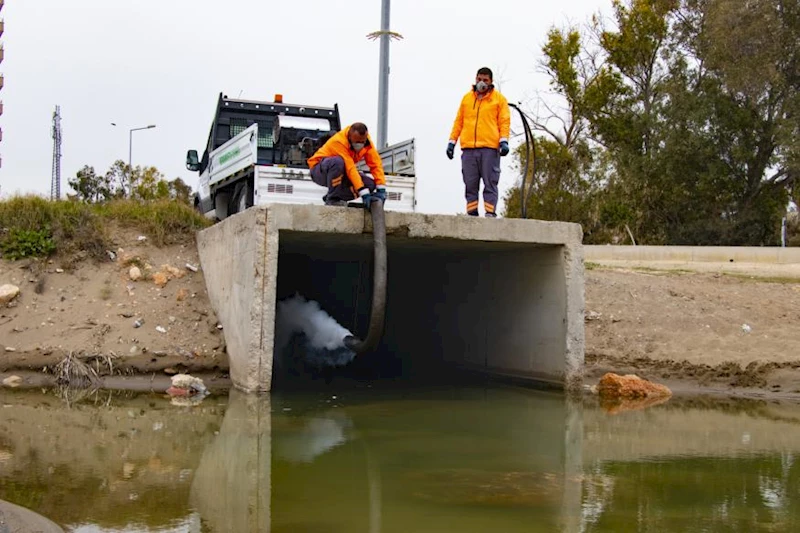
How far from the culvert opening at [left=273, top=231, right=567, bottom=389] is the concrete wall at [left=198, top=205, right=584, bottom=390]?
0.08 ft

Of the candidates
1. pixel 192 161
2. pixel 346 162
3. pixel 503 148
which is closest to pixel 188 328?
pixel 346 162

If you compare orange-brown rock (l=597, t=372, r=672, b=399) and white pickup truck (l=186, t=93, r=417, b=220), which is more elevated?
white pickup truck (l=186, t=93, r=417, b=220)

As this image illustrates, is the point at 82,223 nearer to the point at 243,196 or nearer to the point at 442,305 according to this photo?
the point at 243,196

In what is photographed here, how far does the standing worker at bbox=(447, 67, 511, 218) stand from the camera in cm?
1062

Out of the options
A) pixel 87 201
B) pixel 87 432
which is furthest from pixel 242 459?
pixel 87 201

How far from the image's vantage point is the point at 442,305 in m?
14.4

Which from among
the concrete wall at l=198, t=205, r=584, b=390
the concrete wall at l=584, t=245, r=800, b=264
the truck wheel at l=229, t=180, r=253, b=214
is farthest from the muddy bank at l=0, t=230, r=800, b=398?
the concrete wall at l=584, t=245, r=800, b=264

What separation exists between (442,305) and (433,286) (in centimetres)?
46

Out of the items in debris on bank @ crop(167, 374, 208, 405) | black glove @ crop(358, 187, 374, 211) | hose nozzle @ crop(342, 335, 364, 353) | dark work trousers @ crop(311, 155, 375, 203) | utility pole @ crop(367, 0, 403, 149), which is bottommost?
debris on bank @ crop(167, 374, 208, 405)

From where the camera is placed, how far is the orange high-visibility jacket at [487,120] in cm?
1062

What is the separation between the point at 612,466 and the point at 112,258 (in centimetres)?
837

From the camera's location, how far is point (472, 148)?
35.2 ft

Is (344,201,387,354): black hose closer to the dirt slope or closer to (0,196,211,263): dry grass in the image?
the dirt slope

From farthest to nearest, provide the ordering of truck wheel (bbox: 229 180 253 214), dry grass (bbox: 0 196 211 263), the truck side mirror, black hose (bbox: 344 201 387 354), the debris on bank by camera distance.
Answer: the truck side mirror < truck wheel (bbox: 229 180 253 214) < dry grass (bbox: 0 196 211 263) < the debris on bank < black hose (bbox: 344 201 387 354)
